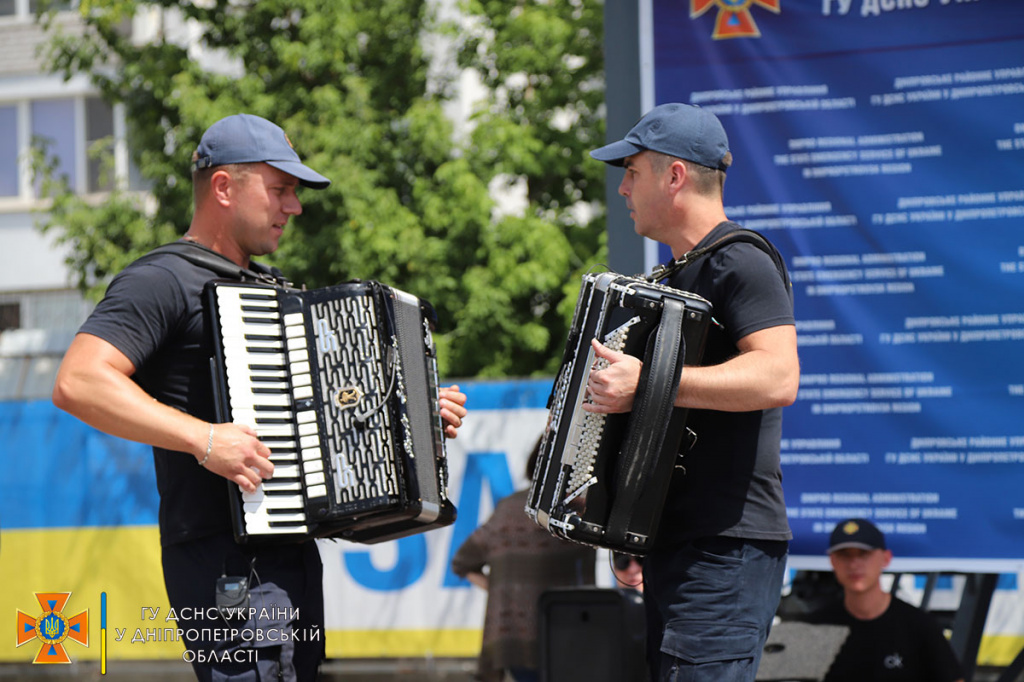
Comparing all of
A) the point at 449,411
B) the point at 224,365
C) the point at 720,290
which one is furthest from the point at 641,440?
the point at 224,365

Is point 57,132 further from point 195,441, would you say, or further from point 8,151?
point 195,441

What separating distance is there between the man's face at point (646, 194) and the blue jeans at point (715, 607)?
0.86 metres

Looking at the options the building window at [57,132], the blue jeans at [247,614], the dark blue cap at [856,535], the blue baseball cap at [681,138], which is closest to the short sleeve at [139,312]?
the blue jeans at [247,614]

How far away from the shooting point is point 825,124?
4105 mm

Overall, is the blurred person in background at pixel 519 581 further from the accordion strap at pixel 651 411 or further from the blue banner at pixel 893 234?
the accordion strap at pixel 651 411

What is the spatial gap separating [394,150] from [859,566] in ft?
31.3

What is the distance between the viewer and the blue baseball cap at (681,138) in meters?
2.91

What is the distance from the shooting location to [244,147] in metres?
3.02

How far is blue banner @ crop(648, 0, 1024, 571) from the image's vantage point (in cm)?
395

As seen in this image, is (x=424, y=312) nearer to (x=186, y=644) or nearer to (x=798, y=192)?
(x=186, y=644)

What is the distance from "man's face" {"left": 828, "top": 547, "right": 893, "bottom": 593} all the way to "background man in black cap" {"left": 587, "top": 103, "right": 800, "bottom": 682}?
1.40 meters

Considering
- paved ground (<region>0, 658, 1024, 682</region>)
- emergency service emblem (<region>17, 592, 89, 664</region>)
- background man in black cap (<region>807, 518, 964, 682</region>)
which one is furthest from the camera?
paved ground (<region>0, 658, 1024, 682</region>)

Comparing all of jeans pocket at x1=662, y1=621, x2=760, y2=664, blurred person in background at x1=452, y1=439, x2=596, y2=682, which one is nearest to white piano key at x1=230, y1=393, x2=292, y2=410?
jeans pocket at x1=662, y1=621, x2=760, y2=664

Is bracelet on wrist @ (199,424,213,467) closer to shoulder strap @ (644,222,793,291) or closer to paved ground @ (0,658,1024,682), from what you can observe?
shoulder strap @ (644,222,793,291)
